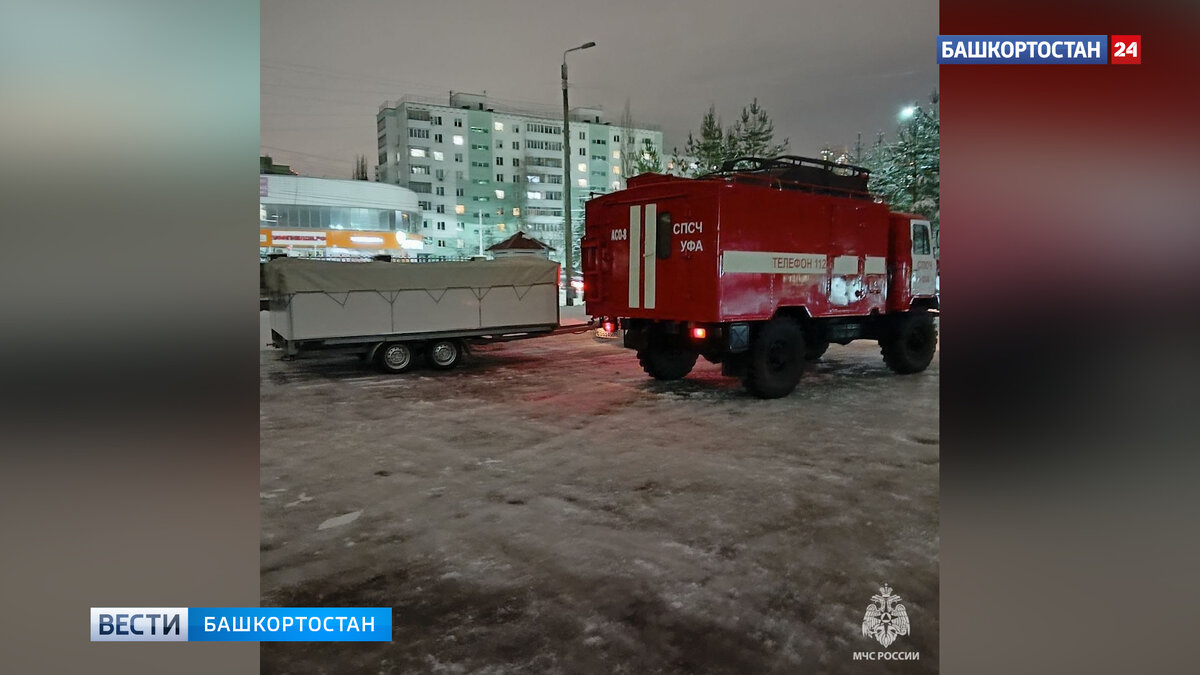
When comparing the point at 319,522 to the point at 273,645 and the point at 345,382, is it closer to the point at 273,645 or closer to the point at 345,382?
the point at 273,645

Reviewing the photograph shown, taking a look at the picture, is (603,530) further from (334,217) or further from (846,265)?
(334,217)

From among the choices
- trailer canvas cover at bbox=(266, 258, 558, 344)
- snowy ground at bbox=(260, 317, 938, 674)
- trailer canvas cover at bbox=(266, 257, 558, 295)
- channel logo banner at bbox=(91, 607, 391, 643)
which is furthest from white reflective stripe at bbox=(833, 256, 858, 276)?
channel logo banner at bbox=(91, 607, 391, 643)

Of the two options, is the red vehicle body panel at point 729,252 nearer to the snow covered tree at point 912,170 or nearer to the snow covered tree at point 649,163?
the snow covered tree at point 912,170

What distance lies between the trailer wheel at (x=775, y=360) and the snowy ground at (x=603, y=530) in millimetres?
265

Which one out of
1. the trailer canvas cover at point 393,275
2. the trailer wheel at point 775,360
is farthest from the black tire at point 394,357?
the trailer wheel at point 775,360

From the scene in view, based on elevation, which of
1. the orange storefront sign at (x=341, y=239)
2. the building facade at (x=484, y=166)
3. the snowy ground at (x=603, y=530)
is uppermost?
the building facade at (x=484, y=166)

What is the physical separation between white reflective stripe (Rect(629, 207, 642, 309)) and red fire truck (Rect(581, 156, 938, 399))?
0.02 meters

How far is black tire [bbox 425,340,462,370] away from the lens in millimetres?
11289

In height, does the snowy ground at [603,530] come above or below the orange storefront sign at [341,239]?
below

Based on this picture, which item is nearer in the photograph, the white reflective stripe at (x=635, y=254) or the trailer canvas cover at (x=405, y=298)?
the white reflective stripe at (x=635, y=254)

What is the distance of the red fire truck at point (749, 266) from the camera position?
8.25 meters

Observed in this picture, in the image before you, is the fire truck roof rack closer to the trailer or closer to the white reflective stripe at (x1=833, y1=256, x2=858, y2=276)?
the white reflective stripe at (x1=833, y1=256, x2=858, y2=276)

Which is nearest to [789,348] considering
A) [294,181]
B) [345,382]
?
[345,382]

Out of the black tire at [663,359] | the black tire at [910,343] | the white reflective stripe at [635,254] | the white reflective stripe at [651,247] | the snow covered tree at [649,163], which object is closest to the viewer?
the white reflective stripe at [651,247]
